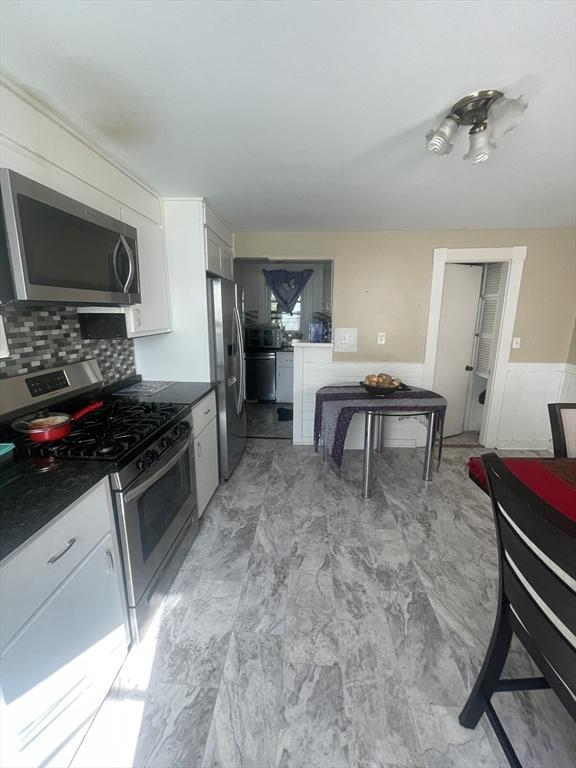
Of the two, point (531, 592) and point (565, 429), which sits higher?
point (565, 429)

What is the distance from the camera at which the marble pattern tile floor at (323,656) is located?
3.63 feet

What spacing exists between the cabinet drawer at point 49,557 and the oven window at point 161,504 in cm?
24

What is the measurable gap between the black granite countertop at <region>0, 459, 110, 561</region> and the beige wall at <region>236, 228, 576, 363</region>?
2.79 metres

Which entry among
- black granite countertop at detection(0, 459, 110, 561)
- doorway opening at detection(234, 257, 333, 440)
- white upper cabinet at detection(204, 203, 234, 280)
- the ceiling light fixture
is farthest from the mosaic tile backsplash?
doorway opening at detection(234, 257, 333, 440)

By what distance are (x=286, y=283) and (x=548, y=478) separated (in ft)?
13.8

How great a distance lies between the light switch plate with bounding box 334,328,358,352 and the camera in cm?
344

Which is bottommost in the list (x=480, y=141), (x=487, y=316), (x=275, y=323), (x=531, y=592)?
(x=531, y=592)

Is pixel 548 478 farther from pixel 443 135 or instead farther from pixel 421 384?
pixel 421 384

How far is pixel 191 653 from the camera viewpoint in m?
1.42

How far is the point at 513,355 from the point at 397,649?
318 centimetres

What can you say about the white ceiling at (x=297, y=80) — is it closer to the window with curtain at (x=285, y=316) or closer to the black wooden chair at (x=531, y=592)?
the black wooden chair at (x=531, y=592)

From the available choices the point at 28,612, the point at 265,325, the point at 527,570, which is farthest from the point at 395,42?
the point at 265,325

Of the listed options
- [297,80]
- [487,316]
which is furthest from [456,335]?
[297,80]

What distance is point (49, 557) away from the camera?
3.17 feet
